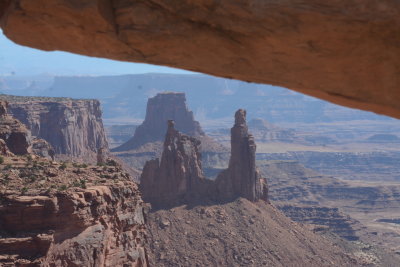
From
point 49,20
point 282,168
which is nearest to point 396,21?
point 49,20

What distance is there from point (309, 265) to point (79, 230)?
138ft

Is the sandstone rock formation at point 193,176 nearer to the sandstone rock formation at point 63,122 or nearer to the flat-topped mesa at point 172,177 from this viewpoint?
the flat-topped mesa at point 172,177

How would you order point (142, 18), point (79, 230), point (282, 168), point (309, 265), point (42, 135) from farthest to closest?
point (282, 168) < point (42, 135) < point (309, 265) < point (79, 230) < point (142, 18)

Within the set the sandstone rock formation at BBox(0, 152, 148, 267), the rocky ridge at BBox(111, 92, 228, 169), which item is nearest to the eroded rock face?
the sandstone rock formation at BBox(0, 152, 148, 267)

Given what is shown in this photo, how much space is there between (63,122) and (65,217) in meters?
83.9

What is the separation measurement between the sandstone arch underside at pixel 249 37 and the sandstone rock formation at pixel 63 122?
96633 millimetres

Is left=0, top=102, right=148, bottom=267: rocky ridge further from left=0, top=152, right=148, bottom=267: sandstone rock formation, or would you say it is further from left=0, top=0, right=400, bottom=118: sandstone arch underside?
left=0, top=0, right=400, bottom=118: sandstone arch underside

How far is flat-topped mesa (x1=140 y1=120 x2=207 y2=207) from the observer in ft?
234

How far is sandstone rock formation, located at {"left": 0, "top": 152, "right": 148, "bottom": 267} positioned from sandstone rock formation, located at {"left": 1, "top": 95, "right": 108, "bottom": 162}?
6592 centimetres

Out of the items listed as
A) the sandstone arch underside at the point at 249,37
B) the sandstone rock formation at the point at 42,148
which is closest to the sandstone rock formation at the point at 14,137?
the sandstone rock formation at the point at 42,148

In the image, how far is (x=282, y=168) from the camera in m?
171

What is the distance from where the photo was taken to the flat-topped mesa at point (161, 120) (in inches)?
6038

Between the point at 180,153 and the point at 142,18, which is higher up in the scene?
the point at 142,18

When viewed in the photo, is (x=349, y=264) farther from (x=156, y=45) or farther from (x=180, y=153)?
(x=156, y=45)
